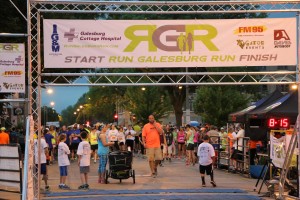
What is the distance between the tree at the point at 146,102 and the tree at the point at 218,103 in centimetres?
716

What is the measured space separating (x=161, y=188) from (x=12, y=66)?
6006mm

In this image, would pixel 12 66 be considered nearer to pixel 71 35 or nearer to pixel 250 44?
pixel 71 35

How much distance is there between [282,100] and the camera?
2197 cm

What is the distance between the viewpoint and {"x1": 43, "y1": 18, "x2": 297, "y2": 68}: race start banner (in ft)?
46.0

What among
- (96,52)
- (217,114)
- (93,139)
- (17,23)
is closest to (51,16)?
(17,23)

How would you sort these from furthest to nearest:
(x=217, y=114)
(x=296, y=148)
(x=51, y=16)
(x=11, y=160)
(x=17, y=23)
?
(x=217, y=114) < (x=17, y=23) < (x=51, y=16) < (x=296, y=148) < (x=11, y=160)

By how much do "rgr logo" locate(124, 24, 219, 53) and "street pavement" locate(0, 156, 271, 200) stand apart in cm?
382

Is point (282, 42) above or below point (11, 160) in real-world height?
→ above

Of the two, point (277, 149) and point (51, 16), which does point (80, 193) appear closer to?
point (277, 149)

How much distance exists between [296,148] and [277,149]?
1249 mm

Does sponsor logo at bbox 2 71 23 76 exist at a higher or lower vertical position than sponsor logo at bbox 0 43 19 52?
lower

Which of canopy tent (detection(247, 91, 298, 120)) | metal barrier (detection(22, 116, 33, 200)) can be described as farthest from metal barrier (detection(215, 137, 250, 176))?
metal barrier (detection(22, 116, 33, 200))

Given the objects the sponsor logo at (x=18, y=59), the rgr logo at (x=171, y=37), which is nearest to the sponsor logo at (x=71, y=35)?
the rgr logo at (x=171, y=37)

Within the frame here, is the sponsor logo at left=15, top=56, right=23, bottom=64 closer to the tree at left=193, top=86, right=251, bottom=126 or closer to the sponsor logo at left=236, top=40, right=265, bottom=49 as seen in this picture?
the sponsor logo at left=236, top=40, right=265, bottom=49
